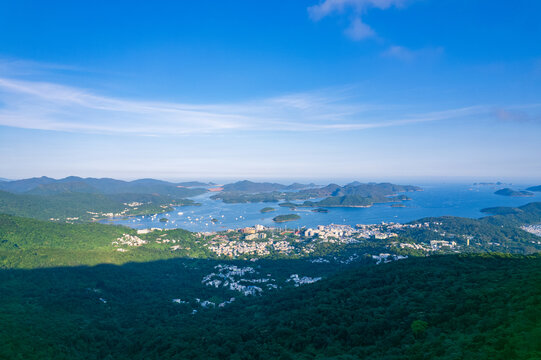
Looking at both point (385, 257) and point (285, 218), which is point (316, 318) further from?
point (285, 218)

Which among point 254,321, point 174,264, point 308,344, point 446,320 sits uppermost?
point 446,320

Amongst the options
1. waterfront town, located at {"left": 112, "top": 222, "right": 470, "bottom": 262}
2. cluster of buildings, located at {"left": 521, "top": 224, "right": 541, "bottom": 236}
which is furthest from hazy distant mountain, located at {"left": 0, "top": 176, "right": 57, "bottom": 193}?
cluster of buildings, located at {"left": 521, "top": 224, "right": 541, "bottom": 236}

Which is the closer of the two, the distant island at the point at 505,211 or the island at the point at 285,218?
the distant island at the point at 505,211

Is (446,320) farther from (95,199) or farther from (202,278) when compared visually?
(95,199)

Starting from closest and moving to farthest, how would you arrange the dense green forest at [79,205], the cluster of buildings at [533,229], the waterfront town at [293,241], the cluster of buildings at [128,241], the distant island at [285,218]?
the waterfront town at [293,241] < the cluster of buildings at [128,241] < the cluster of buildings at [533,229] < the dense green forest at [79,205] < the distant island at [285,218]

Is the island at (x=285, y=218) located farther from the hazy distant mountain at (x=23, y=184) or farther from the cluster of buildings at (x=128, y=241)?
the hazy distant mountain at (x=23, y=184)

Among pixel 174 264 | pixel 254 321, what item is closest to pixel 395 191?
pixel 174 264

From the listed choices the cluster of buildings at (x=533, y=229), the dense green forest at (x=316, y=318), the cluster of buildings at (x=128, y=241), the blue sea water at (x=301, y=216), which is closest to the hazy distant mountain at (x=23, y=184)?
the blue sea water at (x=301, y=216)

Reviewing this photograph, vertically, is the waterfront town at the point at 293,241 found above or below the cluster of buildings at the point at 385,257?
below

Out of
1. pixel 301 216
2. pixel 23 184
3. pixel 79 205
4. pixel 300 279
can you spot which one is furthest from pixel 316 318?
pixel 23 184
